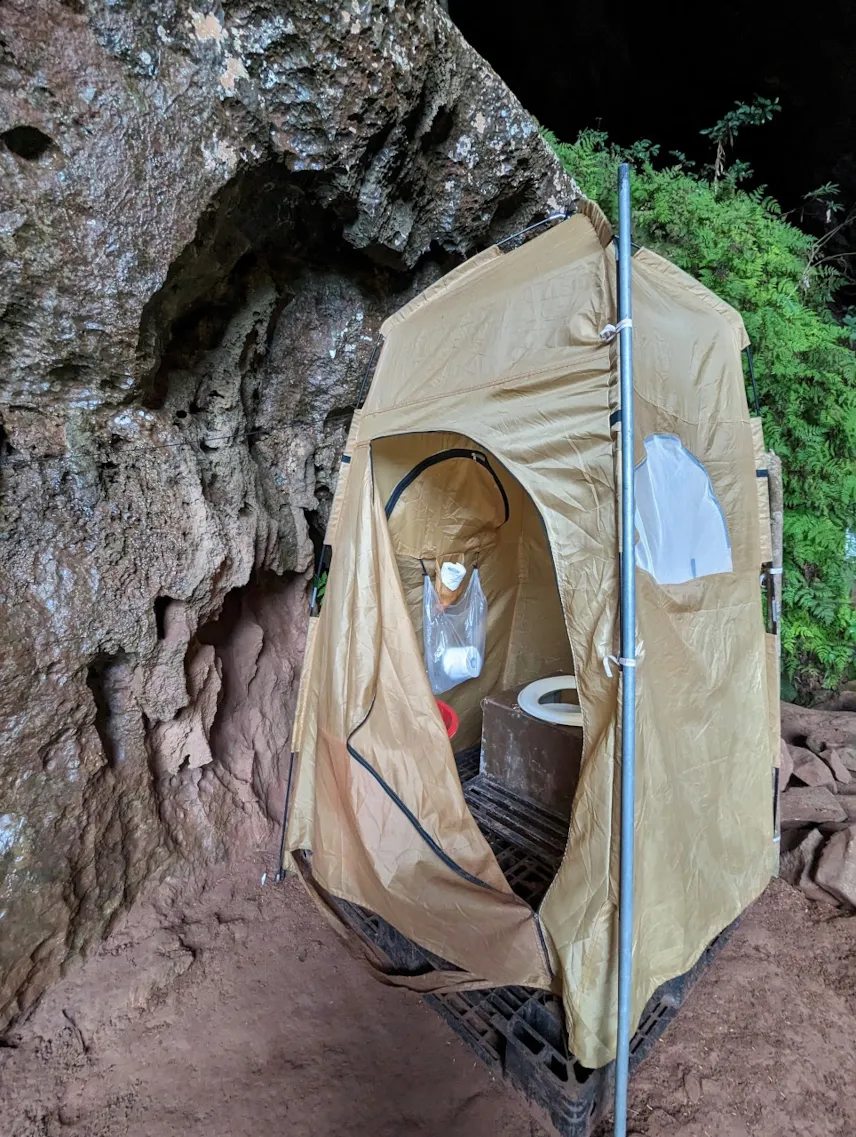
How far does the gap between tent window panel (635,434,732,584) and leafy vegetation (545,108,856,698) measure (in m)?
2.35

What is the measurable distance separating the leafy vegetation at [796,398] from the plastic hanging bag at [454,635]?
2.26 meters

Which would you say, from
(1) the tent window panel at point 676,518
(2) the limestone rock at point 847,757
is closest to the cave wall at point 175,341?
(1) the tent window panel at point 676,518

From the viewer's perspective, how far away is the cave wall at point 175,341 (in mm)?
1522

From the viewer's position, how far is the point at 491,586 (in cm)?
308

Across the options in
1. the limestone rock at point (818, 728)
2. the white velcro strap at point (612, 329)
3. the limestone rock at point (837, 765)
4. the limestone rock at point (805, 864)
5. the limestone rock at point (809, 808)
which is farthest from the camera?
the limestone rock at point (818, 728)

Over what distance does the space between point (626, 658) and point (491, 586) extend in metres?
1.77

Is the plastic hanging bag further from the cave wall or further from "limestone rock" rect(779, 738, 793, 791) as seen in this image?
"limestone rock" rect(779, 738, 793, 791)

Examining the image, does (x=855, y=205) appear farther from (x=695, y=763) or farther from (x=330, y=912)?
(x=330, y=912)

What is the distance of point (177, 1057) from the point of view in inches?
67.6

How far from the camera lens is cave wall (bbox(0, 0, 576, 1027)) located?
152 centimetres

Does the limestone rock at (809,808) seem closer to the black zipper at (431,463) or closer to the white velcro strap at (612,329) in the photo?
the black zipper at (431,463)

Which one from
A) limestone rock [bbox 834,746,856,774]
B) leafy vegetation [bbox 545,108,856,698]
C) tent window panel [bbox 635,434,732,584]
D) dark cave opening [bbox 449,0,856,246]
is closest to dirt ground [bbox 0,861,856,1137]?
limestone rock [bbox 834,746,856,774]

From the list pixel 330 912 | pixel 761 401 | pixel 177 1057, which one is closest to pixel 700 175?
pixel 761 401

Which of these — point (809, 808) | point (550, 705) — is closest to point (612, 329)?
point (550, 705)
